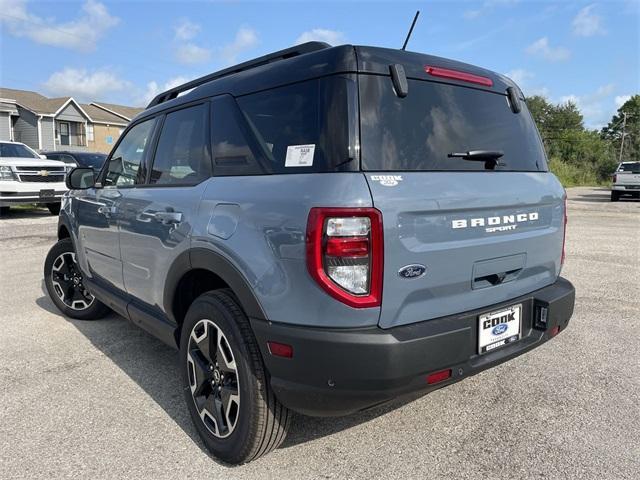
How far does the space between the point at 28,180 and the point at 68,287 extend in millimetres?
9121

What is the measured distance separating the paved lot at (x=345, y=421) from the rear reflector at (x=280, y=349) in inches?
26.9

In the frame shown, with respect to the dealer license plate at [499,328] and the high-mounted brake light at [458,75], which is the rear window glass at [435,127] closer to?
the high-mounted brake light at [458,75]

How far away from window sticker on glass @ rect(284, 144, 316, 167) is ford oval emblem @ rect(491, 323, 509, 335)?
1187 millimetres

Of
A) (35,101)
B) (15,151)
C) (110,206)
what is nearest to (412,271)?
A: (110,206)

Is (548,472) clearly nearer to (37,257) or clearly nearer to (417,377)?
(417,377)

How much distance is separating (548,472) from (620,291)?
4.16m

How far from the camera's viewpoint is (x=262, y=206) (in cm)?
222

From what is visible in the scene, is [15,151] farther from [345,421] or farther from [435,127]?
[435,127]

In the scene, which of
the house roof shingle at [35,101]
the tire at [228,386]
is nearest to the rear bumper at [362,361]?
the tire at [228,386]

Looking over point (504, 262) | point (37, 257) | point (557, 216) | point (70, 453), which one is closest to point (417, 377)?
point (504, 262)

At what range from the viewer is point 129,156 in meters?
3.79

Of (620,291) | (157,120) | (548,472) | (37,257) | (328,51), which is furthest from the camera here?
(37,257)

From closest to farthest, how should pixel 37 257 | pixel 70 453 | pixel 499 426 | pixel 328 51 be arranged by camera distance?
pixel 328 51 → pixel 70 453 → pixel 499 426 → pixel 37 257

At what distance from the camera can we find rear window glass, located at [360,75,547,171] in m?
2.16
